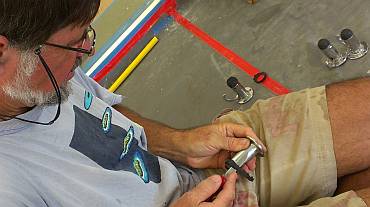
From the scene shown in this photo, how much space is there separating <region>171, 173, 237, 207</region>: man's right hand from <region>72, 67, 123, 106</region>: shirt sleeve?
0.29 metres

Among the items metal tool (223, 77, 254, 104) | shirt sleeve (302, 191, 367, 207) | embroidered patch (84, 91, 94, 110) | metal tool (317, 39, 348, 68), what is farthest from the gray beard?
metal tool (317, 39, 348, 68)

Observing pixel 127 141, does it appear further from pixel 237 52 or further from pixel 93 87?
pixel 237 52

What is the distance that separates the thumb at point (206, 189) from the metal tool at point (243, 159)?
44 mm

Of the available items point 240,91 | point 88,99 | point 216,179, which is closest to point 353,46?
point 240,91

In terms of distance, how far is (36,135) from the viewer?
2.83 feet

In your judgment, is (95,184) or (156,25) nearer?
(95,184)

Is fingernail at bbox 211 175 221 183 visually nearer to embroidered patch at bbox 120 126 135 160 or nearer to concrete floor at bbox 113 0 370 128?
embroidered patch at bbox 120 126 135 160

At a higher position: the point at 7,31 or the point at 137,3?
the point at 7,31

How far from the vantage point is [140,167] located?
104cm

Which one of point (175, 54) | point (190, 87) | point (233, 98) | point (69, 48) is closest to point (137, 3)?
point (175, 54)

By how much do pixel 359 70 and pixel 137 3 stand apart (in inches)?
32.3

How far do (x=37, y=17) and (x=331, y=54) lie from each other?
1062 millimetres

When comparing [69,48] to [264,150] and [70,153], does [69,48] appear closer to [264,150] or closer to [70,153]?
[70,153]

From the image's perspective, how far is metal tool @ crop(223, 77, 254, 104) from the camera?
161 centimetres
